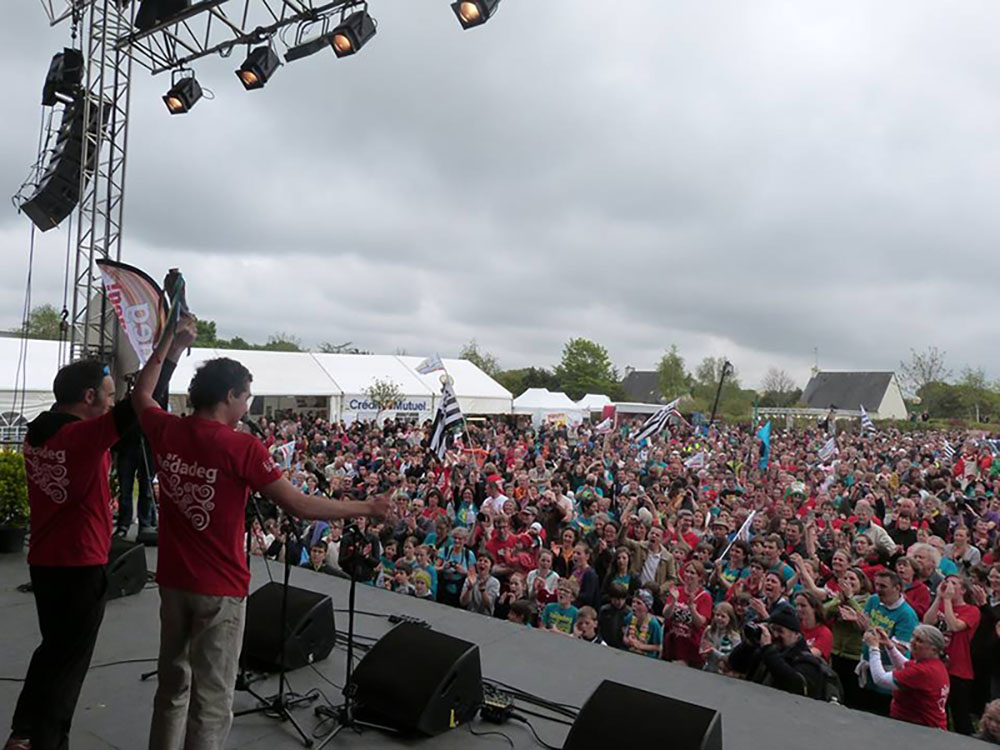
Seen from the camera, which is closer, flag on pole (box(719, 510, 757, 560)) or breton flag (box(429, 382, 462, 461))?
flag on pole (box(719, 510, 757, 560))

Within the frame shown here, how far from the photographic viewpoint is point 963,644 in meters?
4.39

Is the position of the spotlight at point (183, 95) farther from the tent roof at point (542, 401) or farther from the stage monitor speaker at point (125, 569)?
the tent roof at point (542, 401)

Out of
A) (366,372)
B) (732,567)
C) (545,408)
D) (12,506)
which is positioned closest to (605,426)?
(545,408)

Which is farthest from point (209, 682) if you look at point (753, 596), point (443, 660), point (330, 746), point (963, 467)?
point (963, 467)

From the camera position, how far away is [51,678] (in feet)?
7.48

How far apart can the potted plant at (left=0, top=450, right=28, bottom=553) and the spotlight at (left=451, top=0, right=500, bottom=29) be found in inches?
210

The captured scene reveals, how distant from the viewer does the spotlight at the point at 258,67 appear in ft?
25.4

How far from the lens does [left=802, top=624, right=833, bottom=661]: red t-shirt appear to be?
4.37 m

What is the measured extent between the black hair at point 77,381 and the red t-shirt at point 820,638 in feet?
13.9

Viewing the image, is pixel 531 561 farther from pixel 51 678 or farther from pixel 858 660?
pixel 51 678

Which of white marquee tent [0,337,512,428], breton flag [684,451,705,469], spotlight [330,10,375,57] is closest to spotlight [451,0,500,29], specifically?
spotlight [330,10,375,57]

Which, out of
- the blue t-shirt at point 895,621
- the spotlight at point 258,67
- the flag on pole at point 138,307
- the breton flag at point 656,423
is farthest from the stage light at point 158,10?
the breton flag at point 656,423

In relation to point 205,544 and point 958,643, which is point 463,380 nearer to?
point 958,643

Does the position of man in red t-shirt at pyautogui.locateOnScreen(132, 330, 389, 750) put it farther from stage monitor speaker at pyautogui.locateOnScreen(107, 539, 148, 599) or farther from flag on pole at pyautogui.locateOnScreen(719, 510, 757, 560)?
flag on pole at pyautogui.locateOnScreen(719, 510, 757, 560)
